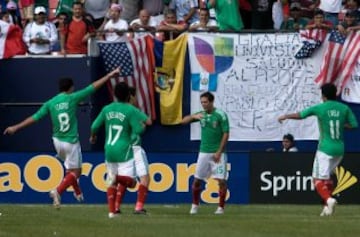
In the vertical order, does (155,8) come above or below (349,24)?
above

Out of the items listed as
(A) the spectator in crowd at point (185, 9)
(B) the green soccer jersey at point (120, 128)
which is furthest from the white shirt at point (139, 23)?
(B) the green soccer jersey at point (120, 128)

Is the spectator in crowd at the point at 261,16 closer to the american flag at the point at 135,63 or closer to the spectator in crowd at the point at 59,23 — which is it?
the american flag at the point at 135,63

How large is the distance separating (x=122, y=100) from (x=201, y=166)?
9.08 ft

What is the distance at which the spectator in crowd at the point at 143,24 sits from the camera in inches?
1104

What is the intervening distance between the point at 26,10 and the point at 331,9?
6.80 m

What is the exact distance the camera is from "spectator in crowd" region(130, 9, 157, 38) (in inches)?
1104

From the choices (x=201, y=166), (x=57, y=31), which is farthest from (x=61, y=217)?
(x=57, y=31)

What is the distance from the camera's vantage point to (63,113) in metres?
21.3

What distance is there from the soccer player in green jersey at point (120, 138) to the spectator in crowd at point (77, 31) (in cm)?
825

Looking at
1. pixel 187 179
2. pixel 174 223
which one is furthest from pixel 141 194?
pixel 187 179

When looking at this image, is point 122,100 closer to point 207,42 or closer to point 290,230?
point 290,230

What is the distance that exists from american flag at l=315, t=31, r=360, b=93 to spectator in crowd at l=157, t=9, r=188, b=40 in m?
3.17

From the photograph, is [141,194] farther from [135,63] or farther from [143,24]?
[143,24]

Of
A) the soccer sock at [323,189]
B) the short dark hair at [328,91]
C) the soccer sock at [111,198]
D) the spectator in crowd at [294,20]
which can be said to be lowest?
the soccer sock at [323,189]
